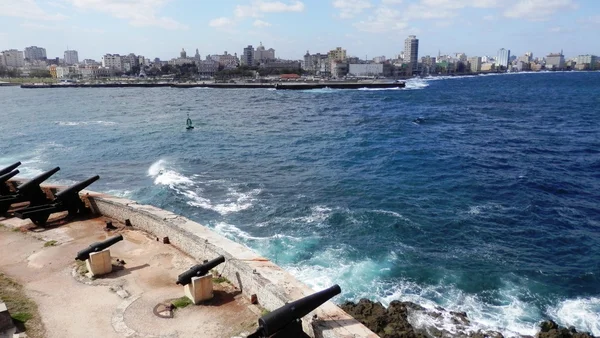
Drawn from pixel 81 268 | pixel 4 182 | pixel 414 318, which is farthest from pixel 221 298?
pixel 4 182

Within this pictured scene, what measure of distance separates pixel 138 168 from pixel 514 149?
2941 cm

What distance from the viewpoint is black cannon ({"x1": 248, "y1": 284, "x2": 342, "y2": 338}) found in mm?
5738

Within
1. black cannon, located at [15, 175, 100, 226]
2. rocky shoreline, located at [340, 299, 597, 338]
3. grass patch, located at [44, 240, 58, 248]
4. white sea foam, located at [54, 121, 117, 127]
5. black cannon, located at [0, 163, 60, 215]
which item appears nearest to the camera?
grass patch, located at [44, 240, 58, 248]

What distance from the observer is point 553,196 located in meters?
23.8

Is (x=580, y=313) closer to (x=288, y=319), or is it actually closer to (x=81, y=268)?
(x=288, y=319)

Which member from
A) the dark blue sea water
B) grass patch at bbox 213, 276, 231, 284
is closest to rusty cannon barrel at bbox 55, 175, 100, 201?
grass patch at bbox 213, 276, 231, 284

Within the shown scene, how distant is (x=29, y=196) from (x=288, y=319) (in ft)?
32.1

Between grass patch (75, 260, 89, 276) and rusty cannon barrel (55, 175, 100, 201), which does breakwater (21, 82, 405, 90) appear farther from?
grass patch (75, 260, 89, 276)

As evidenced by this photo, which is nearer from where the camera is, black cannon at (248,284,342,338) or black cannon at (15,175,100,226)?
black cannon at (248,284,342,338)

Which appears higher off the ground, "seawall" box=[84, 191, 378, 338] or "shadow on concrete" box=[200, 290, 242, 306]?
"seawall" box=[84, 191, 378, 338]

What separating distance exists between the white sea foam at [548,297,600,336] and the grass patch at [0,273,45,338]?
13267mm

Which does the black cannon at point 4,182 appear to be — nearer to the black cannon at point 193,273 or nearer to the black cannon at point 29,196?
the black cannon at point 29,196

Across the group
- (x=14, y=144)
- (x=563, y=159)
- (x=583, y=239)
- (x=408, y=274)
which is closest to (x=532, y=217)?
(x=583, y=239)

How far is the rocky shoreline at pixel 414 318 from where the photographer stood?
11625 millimetres
